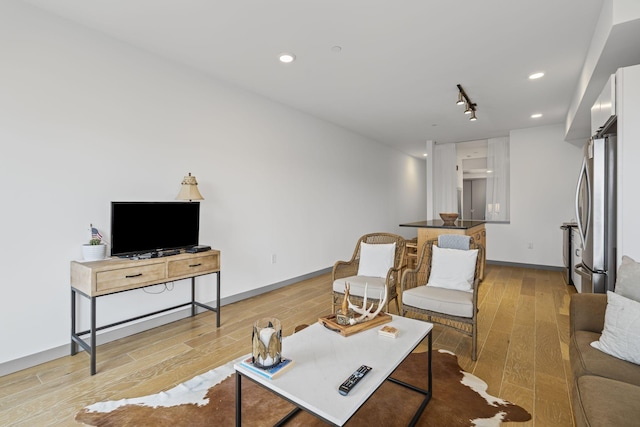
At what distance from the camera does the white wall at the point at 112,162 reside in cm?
232

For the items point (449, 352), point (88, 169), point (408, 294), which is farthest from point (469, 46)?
point (88, 169)

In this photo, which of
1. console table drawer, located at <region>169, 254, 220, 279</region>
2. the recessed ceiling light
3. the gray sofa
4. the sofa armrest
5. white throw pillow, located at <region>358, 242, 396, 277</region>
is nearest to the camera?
the gray sofa

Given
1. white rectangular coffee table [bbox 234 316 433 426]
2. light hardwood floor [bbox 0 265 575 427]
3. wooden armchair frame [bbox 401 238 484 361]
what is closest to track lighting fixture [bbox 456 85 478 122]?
wooden armchair frame [bbox 401 238 484 361]

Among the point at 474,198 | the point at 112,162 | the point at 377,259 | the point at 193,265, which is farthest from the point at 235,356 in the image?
the point at 474,198

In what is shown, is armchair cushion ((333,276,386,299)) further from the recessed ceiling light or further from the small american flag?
the recessed ceiling light

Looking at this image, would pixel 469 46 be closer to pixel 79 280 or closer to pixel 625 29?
pixel 625 29

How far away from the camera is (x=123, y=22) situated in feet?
8.47

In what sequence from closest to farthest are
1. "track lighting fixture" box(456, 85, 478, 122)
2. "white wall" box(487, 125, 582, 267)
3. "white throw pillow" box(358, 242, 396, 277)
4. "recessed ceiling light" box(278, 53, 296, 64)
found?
"recessed ceiling light" box(278, 53, 296, 64), "white throw pillow" box(358, 242, 396, 277), "track lighting fixture" box(456, 85, 478, 122), "white wall" box(487, 125, 582, 267)

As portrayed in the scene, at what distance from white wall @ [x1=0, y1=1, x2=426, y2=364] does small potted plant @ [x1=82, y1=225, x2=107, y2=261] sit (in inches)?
4.2

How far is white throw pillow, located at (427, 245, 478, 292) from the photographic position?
284 centimetres

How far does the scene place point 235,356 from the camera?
8.38 ft

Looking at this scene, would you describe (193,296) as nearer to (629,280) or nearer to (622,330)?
(622,330)

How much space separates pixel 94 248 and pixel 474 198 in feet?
34.2

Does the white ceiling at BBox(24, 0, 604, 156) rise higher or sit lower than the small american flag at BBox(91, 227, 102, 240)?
higher
